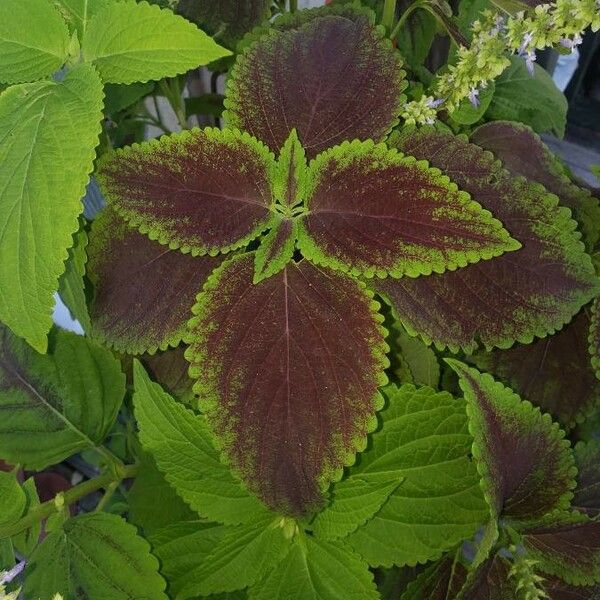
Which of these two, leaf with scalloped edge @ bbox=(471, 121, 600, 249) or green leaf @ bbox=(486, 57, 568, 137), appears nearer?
leaf with scalloped edge @ bbox=(471, 121, 600, 249)

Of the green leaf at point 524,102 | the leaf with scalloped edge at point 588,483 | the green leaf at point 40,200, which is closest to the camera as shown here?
the green leaf at point 40,200

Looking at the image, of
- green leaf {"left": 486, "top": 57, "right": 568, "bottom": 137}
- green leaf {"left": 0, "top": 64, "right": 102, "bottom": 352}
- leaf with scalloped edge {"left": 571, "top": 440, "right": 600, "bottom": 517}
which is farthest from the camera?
green leaf {"left": 486, "top": 57, "right": 568, "bottom": 137}

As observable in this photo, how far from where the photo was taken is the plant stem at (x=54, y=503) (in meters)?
0.51

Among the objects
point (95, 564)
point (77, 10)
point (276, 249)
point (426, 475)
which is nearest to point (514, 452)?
point (426, 475)

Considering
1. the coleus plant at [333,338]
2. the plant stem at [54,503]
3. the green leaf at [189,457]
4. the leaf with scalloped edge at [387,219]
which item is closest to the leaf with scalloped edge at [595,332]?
the coleus plant at [333,338]

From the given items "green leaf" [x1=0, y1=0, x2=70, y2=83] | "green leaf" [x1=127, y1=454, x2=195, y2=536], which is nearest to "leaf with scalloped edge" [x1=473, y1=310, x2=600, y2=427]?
"green leaf" [x1=127, y1=454, x2=195, y2=536]

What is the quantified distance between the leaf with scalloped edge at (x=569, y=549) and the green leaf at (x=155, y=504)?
239mm

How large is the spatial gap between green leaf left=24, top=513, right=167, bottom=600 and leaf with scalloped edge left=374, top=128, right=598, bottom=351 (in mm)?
229

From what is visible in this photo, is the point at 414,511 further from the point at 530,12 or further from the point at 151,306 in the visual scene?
the point at 530,12

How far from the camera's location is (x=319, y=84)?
1.55 feet

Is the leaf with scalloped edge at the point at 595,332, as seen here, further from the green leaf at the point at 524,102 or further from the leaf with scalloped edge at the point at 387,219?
the green leaf at the point at 524,102

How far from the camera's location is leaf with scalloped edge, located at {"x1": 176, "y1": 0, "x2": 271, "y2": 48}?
59 cm

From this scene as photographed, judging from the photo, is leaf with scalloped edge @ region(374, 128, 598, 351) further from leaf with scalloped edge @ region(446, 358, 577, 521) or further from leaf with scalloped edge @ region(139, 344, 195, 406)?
leaf with scalloped edge @ region(139, 344, 195, 406)

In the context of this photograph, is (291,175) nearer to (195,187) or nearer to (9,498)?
(195,187)
